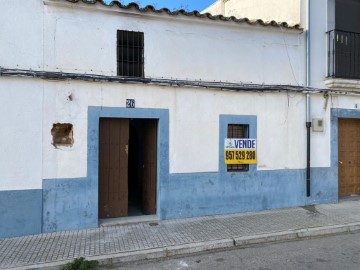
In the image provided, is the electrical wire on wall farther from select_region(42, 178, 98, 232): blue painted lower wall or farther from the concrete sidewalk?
the concrete sidewalk

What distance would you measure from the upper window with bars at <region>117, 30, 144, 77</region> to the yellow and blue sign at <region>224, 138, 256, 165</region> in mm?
2646

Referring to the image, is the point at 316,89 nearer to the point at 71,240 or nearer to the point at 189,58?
the point at 189,58

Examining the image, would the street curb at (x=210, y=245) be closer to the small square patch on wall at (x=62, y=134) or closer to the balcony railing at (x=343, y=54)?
the small square patch on wall at (x=62, y=134)

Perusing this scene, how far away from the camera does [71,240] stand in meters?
6.12

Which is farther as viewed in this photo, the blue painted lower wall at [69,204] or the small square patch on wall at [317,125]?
the small square patch on wall at [317,125]

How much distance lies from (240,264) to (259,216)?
262 centimetres

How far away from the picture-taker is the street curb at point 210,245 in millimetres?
5348

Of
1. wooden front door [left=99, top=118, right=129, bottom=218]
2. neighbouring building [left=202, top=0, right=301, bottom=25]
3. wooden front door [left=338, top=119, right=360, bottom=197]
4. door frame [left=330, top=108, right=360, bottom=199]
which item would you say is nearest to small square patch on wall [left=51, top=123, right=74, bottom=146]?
wooden front door [left=99, top=118, right=129, bottom=218]

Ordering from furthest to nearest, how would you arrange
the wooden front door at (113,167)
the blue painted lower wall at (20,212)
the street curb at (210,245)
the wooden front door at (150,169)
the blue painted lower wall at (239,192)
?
the wooden front door at (150,169) < the blue painted lower wall at (239,192) < the wooden front door at (113,167) < the blue painted lower wall at (20,212) < the street curb at (210,245)

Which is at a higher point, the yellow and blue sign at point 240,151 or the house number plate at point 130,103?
the house number plate at point 130,103

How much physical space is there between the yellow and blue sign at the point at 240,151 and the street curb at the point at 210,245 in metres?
2.00

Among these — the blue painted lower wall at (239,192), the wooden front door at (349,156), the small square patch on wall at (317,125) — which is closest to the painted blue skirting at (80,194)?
the blue painted lower wall at (239,192)

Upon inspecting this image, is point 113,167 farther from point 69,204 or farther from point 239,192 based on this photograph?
point 239,192

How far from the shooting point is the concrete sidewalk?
5.44m
